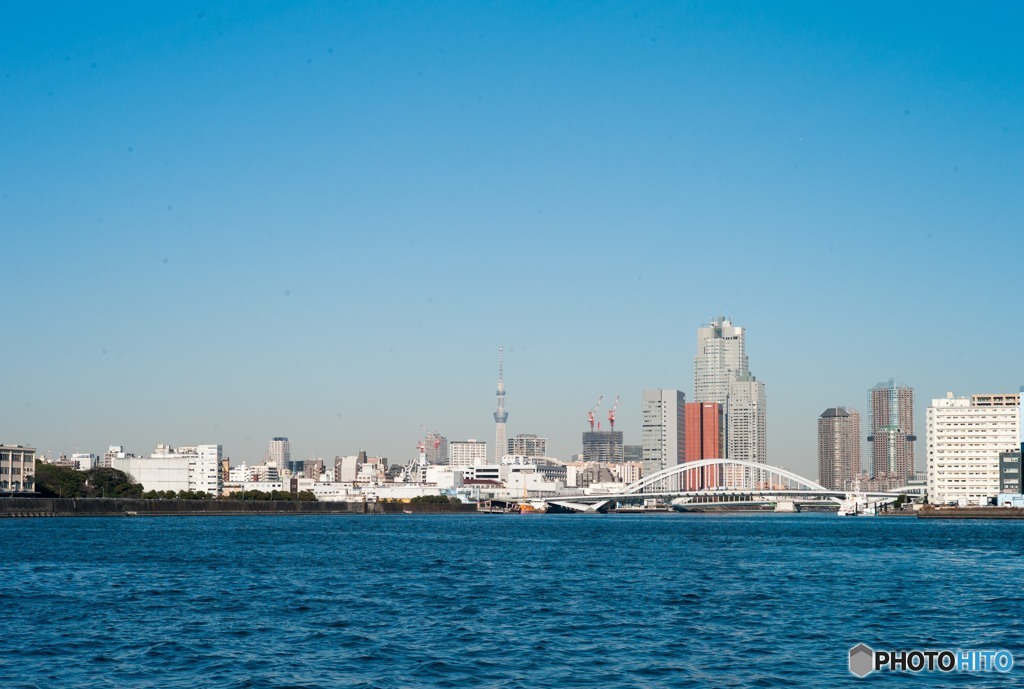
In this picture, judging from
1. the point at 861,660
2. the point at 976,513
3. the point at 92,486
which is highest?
the point at 861,660

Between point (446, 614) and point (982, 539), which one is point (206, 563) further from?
point (982, 539)

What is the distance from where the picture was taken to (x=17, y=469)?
6471 inches

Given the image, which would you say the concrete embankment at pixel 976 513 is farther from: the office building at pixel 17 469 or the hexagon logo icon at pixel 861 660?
the hexagon logo icon at pixel 861 660

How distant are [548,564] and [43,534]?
150 feet

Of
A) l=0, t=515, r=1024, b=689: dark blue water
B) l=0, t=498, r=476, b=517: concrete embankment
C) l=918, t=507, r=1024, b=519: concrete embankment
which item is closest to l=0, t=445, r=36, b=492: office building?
l=0, t=498, r=476, b=517: concrete embankment

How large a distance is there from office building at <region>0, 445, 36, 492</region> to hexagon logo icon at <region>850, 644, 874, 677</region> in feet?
485

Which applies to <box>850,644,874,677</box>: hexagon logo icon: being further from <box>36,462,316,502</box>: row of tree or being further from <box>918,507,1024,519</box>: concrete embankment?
<box>36,462,316,502</box>: row of tree

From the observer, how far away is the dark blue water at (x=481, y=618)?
2502cm

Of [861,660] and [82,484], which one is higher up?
[861,660]

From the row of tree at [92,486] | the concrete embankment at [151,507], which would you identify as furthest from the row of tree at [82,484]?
the concrete embankment at [151,507]

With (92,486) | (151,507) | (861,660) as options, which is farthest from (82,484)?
(861,660)

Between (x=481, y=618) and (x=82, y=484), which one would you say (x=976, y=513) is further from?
(x=481, y=618)

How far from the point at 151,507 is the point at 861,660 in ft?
458

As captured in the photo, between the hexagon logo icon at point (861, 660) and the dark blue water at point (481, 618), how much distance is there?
304mm
